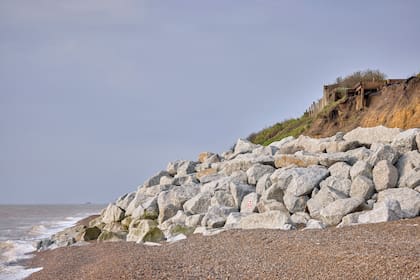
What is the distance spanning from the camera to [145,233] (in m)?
13.0

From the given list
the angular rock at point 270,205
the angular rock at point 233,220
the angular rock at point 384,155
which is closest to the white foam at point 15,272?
the angular rock at point 233,220

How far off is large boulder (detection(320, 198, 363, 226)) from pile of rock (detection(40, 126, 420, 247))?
0.02 metres

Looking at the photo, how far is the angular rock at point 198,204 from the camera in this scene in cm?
1463

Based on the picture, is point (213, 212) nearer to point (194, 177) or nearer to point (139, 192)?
point (194, 177)

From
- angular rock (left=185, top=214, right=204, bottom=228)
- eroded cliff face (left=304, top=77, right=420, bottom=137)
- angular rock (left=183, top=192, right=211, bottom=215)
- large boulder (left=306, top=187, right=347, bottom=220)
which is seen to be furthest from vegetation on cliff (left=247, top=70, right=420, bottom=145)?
angular rock (left=185, top=214, right=204, bottom=228)

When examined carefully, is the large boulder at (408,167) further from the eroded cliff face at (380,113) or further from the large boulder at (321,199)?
the eroded cliff face at (380,113)

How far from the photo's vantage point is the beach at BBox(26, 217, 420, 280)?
21.8ft

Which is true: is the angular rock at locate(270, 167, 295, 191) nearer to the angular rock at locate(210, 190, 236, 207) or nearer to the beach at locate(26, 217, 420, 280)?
the angular rock at locate(210, 190, 236, 207)

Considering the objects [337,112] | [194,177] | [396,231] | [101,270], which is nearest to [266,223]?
[396,231]

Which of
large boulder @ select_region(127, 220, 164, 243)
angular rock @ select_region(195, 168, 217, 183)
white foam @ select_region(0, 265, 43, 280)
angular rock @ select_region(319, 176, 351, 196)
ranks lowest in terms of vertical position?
white foam @ select_region(0, 265, 43, 280)

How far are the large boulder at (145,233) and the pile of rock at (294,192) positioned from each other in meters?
0.03

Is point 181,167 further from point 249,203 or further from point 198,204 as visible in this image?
point 249,203

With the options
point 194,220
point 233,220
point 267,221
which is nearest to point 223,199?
point 194,220

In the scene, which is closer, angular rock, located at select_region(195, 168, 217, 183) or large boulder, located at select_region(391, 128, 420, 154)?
large boulder, located at select_region(391, 128, 420, 154)
